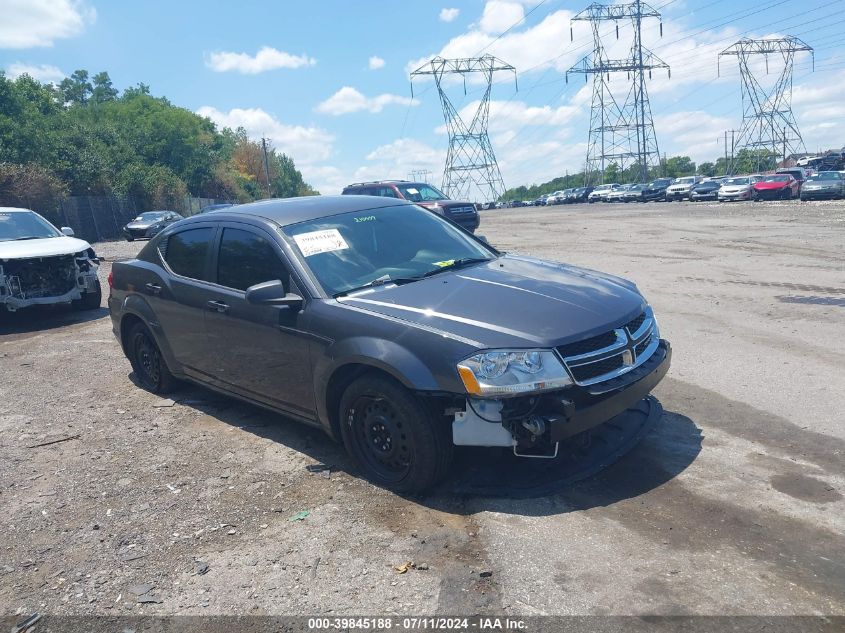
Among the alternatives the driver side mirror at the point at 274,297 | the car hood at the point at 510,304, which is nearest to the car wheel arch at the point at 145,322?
the driver side mirror at the point at 274,297

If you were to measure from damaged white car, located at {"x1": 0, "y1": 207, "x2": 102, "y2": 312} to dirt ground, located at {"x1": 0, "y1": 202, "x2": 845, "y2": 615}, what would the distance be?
13.4 feet

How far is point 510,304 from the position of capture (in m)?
4.08

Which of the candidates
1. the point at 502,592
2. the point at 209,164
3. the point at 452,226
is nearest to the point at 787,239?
the point at 452,226

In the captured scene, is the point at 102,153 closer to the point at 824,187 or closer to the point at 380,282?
the point at 824,187

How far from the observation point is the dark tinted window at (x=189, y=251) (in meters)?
5.49

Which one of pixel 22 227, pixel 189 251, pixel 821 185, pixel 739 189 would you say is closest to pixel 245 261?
pixel 189 251

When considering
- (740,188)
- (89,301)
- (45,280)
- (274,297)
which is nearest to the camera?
(274,297)

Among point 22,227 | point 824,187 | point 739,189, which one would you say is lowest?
point 824,187

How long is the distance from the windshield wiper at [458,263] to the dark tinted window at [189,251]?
75.1 inches

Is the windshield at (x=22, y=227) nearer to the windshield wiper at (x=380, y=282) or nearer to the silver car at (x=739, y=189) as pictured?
the windshield wiper at (x=380, y=282)

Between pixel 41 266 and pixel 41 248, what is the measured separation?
28cm

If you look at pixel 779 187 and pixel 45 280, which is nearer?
pixel 45 280

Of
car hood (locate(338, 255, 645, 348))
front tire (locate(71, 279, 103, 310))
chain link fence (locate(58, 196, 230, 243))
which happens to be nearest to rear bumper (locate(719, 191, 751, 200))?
chain link fence (locate(58, 196, 230, 243))

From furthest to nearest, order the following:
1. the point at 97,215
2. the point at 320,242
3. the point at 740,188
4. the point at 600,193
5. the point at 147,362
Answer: the point at 600,193 → the point at 740,188 → the point at 97,215 → the point at 147,362 → the point at 320,242
